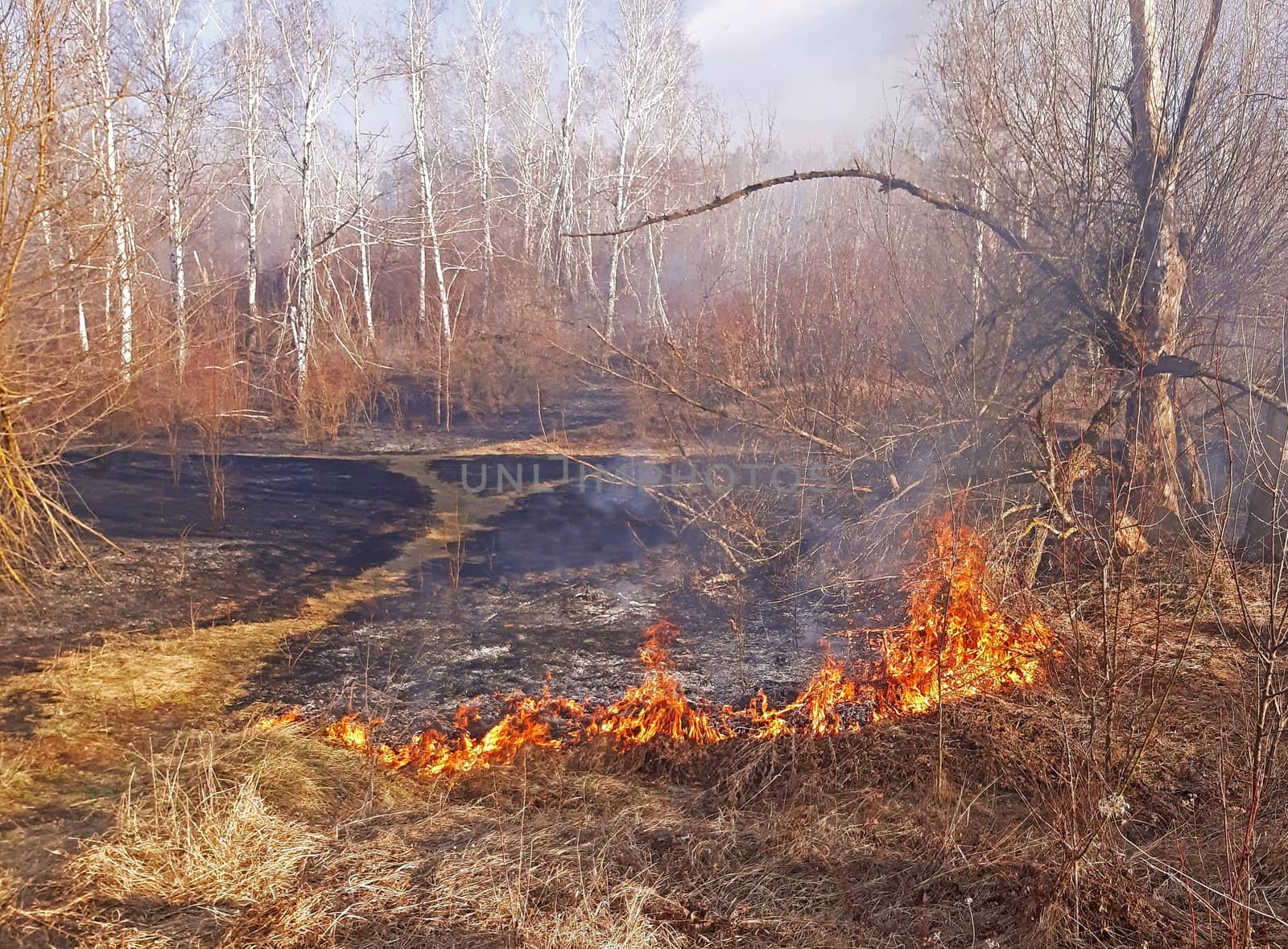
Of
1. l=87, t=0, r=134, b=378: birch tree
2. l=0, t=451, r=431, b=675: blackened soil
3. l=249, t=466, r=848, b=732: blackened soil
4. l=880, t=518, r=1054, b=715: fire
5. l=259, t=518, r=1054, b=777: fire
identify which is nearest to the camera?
l=259, t=518, r=1054, b=777: fire

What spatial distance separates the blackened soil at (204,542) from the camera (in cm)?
667

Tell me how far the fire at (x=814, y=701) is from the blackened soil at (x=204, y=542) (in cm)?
244

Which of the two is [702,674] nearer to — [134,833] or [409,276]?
[134,833]

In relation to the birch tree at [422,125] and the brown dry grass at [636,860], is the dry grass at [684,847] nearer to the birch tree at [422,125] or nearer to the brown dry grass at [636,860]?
the brown dry grass at [636,860]

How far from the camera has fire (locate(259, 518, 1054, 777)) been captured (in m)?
4.98

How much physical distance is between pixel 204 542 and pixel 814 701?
6.54m

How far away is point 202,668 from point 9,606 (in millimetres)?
2086

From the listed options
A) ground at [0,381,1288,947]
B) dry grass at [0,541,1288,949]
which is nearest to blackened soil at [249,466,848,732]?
ground at [0,381,1288,947]

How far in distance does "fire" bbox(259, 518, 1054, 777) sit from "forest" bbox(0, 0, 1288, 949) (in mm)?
36

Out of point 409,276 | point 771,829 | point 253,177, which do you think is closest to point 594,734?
point 771,829

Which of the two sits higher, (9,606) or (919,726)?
(9,606)

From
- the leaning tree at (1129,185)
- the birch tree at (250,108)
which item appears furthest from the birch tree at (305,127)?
the leaning tree at (1129,185)

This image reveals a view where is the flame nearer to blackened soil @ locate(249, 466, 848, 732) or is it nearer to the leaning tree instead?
blackened soil @ locate(249, 466, 848, 732)

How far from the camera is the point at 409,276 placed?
25000 millimetres
